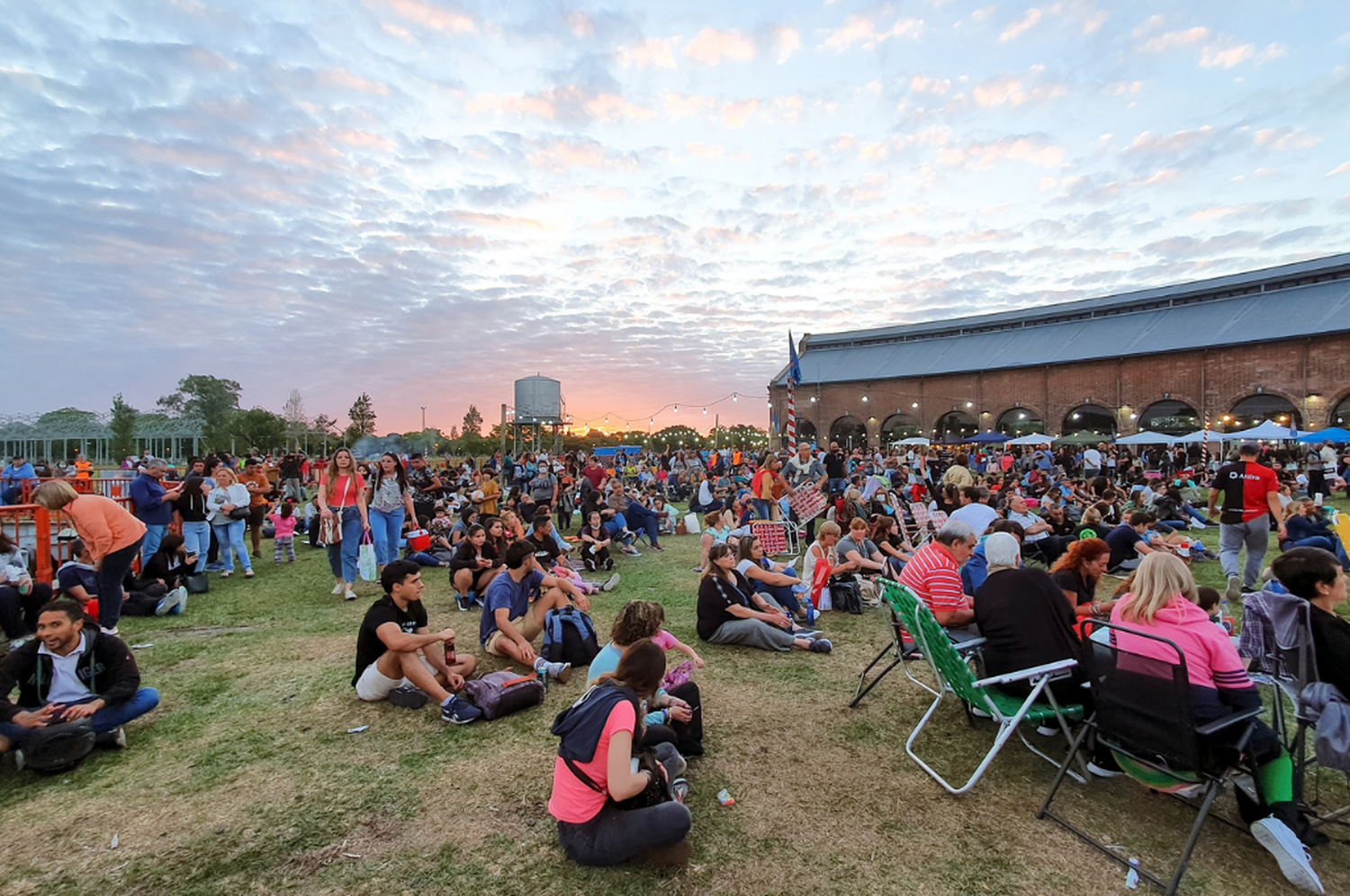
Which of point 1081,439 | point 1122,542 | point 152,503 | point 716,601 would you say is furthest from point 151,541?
point 1081,439

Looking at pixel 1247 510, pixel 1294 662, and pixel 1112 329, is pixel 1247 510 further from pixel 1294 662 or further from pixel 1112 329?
pixel 1112 329

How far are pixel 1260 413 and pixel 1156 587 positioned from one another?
39765mm

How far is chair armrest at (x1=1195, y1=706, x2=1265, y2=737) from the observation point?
277 centimetres

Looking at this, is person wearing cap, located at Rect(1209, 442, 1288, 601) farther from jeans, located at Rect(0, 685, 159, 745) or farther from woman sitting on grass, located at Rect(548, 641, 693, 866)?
jeans, located at Rect(0, 685, 159, 745)

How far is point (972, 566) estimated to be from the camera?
566 cm

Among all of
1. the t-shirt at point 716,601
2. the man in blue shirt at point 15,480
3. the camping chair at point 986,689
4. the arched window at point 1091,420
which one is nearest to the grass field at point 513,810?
the camping chair at point 986,689

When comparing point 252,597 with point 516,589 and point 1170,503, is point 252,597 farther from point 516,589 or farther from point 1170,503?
point 1170,503

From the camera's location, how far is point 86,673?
3.90 meters

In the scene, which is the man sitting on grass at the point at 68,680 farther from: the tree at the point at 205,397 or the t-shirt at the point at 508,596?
the tree at the point at 205,397

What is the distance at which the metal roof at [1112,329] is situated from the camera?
3158cm

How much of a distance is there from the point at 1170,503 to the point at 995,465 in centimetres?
1347

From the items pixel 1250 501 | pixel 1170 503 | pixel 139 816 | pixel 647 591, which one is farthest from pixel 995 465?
pixel 139 816

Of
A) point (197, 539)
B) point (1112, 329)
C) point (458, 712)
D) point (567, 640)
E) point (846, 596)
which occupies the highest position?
point (1112, 329)

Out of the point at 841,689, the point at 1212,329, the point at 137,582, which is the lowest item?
the point at 841,689
